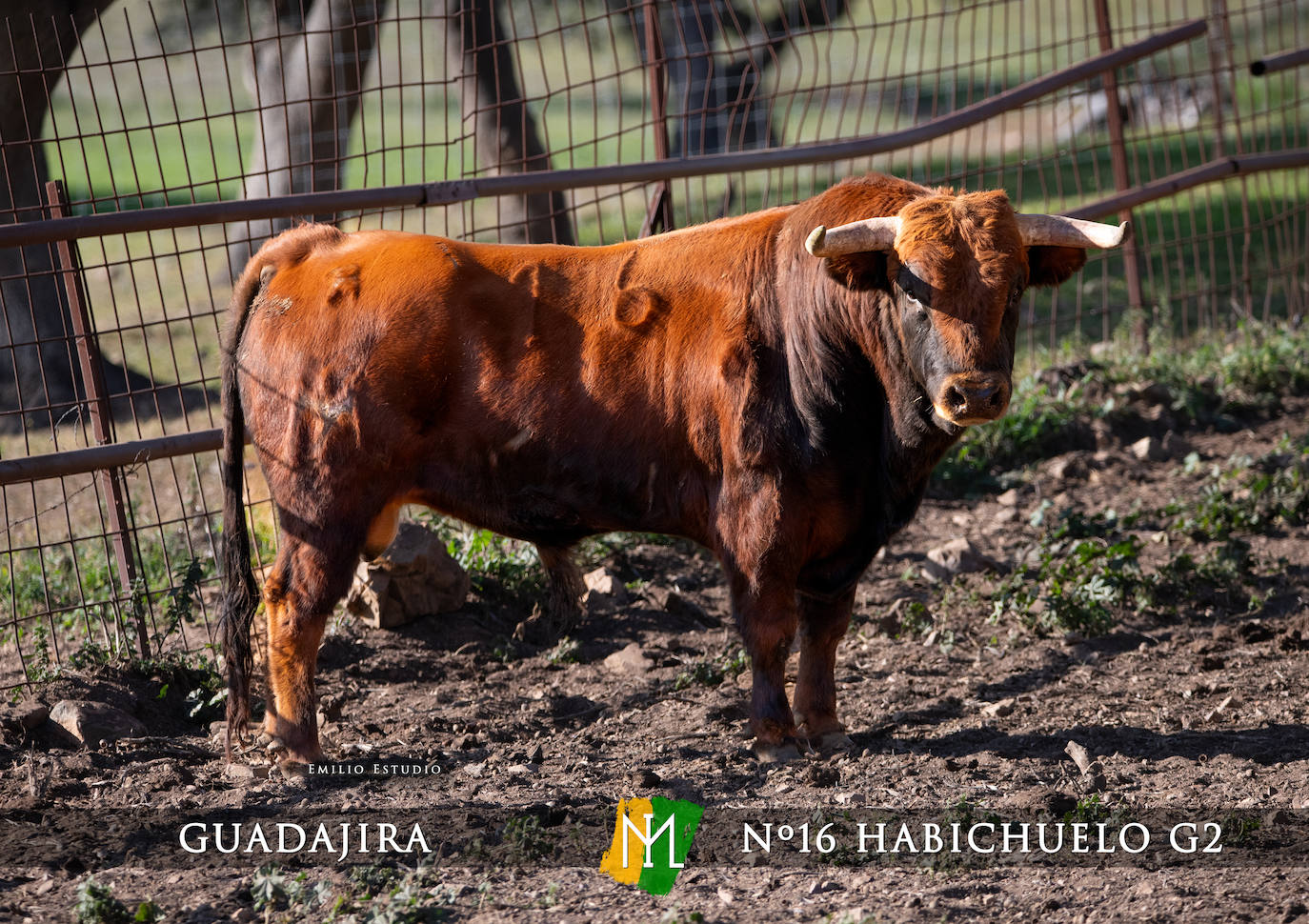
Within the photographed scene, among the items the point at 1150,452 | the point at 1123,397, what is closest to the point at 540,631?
the point at 1150,452

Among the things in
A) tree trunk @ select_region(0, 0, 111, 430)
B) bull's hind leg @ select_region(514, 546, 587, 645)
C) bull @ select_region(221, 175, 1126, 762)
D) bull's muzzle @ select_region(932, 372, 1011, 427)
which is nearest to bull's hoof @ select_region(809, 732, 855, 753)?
bull @ select_region(221, 175, 1126, 762)

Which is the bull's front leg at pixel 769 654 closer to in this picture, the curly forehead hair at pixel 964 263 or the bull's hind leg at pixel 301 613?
the curly forehead hair at pixel 964 263

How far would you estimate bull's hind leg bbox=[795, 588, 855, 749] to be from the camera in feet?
16.0

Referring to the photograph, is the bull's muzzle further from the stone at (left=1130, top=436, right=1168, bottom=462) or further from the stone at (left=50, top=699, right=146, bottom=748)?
the stone at (left=1130, top=436, right=1168, bottom=462)

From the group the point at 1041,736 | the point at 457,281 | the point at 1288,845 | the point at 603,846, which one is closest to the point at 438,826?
the point at 603,846

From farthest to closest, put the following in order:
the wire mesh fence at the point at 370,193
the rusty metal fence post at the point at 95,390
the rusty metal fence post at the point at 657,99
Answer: the rusty metal fence post at the point at 657,99 < the wire mesh fence at the point at 370,193 < the rusty metal fence post at the point at 95,390

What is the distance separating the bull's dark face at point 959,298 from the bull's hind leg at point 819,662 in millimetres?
973

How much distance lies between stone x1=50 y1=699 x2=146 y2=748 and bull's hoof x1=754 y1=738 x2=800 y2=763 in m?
2.40

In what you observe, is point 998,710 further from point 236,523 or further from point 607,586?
point 236,523

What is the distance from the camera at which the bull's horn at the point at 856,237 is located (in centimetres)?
415

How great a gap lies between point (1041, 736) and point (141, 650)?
3730 millimetres

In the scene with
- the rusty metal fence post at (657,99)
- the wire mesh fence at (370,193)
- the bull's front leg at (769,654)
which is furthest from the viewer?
the rusty metal fence post at (657,99)

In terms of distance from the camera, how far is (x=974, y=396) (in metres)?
4.00

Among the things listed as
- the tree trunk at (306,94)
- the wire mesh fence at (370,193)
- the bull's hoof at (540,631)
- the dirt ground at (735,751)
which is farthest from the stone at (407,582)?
the tree trunk at (306,94)
